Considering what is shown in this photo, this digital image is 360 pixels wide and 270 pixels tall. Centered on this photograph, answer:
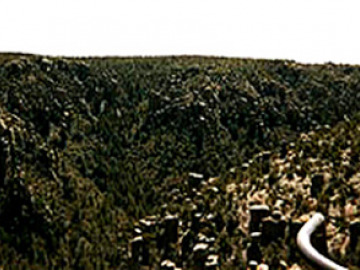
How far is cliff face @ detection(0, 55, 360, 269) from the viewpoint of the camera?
32.1 meters

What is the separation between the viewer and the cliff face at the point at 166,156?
105 ft

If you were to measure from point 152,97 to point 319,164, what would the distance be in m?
25.7

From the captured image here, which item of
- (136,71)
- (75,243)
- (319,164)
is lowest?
(75,243)

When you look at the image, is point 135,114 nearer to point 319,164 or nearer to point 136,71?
point 136,71

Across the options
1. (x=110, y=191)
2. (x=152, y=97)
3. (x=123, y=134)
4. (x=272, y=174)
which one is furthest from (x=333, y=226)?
(x=152, y=97)

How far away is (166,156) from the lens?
49781mm

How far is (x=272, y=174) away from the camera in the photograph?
37094 mm

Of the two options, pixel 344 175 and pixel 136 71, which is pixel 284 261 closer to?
pixel 344 175

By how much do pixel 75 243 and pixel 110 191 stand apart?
7526 mm

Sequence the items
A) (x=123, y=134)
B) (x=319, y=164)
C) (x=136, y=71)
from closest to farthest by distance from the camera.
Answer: (x=319, y=164) → (x=123, y=134) → (x=136, y=71)

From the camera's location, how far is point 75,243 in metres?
37.7

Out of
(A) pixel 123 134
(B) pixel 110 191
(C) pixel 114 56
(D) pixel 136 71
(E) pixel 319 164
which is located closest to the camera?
(E) pixel 319 164

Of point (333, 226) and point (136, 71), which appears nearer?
point (333, 226)

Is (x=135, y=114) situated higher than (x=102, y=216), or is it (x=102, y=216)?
(x=135, y=114)
